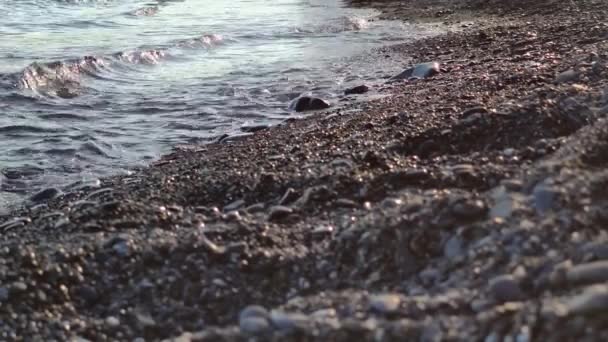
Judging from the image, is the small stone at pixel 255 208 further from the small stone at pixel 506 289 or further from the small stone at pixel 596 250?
the small stone at pixel 596 250

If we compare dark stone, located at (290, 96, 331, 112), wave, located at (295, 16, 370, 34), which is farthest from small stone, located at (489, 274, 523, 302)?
wave, located at (295, 16, 370, 34)

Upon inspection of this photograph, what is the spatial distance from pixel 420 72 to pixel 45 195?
13.2ft

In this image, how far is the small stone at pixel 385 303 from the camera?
1.87 m

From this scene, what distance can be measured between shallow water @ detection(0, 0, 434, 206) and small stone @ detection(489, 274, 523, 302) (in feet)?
12.2

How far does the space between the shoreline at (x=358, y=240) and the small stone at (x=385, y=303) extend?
0.04 ft

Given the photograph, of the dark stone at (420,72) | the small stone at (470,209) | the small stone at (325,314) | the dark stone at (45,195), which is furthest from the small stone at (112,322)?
the dark stone at (420,72)

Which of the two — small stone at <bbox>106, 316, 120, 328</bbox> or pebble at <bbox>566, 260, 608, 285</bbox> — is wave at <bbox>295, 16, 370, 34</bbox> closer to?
small stone at <bbox>106, 316, 120, 328</bbox>

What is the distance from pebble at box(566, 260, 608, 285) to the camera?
168 centimetres

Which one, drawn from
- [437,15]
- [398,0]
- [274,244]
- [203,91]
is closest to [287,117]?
[203,91]

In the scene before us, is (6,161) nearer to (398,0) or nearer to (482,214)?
(482,214)

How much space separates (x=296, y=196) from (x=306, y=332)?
141 cm

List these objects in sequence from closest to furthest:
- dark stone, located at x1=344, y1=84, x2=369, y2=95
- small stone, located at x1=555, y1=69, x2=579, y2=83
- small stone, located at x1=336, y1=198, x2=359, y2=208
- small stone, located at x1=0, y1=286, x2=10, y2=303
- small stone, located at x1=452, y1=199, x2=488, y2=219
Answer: small stone, located at x1=452, y1=199, x2=488, y2=219 < small stone, located at x1=0, y1=286, x2=10, y2=303 < small stone, located at x1=336, y1=198, x2=359, y2=208 < small stone, located at x1=555, y1=69, x2=579, y2=83 < dark stone, located at x1=344, y1=84, x2=369, y2=95

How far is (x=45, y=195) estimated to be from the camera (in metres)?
4.62

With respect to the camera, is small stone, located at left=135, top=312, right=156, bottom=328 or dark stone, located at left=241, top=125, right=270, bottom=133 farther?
dark stone, located at left=241, top=125, right=270, bottom=133
